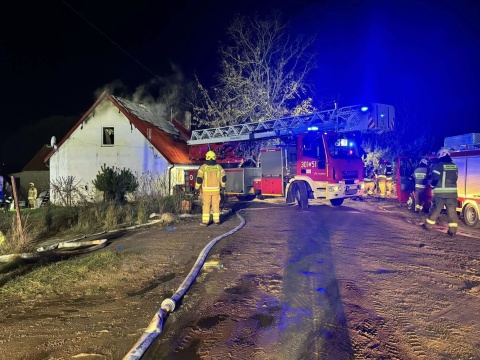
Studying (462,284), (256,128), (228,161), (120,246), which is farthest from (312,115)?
(462,284)

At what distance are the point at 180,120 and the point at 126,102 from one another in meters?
7.28

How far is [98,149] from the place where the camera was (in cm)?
2388

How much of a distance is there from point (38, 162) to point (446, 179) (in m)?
33.5

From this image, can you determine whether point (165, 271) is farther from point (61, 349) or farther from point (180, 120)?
point (180, 120)

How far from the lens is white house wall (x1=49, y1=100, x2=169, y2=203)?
2353 centimetres

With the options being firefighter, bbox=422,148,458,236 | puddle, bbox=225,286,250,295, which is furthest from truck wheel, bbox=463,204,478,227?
puddle, bbox=225,286,250,295

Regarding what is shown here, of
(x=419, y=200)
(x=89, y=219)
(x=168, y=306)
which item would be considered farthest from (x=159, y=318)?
(x=419, y=200)

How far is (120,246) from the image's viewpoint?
7523 mm

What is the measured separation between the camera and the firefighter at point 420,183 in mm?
10820

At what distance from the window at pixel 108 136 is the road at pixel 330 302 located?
733 inches

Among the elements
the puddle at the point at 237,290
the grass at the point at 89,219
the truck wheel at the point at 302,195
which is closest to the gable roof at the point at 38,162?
the grass at the point at 89,219

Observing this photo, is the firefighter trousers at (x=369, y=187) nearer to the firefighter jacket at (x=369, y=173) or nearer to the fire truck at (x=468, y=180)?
the firefighter jacket at (x=369, y=173)

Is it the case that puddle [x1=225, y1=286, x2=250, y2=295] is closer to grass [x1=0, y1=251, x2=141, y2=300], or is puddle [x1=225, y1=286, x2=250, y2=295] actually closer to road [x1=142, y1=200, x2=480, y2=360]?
road [x1=142, y1=200, x2=480, y2=360]

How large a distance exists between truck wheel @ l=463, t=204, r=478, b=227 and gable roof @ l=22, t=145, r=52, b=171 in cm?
3122
